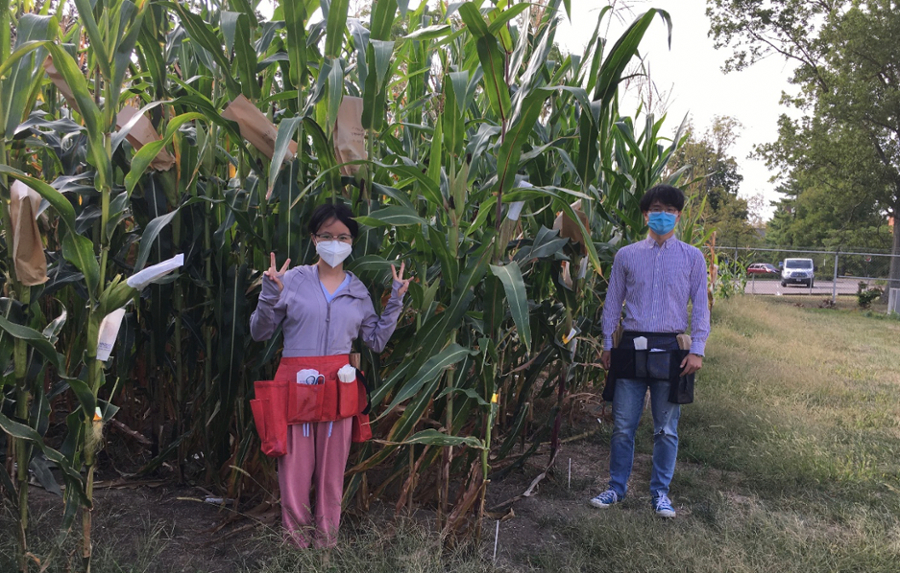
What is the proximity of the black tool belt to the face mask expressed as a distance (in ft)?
5.17

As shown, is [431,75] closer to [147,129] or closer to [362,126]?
[362,126]

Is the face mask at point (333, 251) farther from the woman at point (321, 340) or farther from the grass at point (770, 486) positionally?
the grass at point (770, 486)

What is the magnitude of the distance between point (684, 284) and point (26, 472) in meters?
2.76

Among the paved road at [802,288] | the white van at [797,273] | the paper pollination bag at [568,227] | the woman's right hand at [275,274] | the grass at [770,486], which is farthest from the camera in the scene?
the white van at [797,273]

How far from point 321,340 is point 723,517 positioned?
2061mm

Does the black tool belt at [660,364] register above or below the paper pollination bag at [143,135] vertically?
below

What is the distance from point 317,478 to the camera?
242 centimetres

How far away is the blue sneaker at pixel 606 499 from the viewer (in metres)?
3.12

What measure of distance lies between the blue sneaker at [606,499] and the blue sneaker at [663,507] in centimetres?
19

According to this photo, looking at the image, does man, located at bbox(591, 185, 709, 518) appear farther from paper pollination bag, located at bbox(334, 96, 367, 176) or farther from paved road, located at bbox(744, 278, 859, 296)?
paved road, located at bbox(744, 278, 859, 296)

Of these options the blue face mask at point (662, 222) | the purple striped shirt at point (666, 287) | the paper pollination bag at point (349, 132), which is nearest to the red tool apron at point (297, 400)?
the paper pollination bag at point (349, 132)

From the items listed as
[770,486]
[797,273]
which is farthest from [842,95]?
[770,486]

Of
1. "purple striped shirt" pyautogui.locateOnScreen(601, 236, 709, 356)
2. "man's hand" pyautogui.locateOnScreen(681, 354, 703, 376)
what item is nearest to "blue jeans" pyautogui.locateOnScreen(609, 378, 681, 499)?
"man's hand" pyautogui.locateOnScreen(681, 354, 703, 376)

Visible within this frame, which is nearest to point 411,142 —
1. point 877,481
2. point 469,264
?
point 469,264
